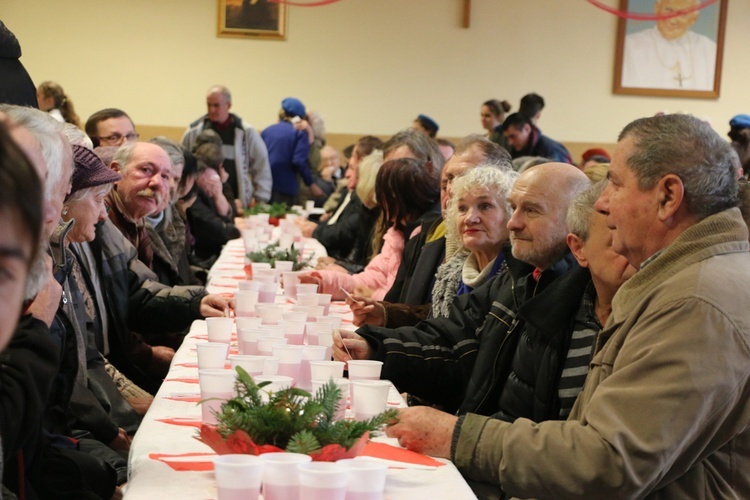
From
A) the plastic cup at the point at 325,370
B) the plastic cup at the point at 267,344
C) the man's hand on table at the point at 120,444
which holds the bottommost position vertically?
the man's hand on table at the point at 120,444

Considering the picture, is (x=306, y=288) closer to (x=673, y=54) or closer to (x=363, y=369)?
(x=363, y=369)

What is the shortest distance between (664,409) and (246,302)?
1.92 m

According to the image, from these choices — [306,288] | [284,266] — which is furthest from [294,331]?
[284,266]

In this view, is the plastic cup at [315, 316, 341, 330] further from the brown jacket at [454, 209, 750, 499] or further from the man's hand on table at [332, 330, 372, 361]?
the brown jacket at [454, 209, 750, 499]

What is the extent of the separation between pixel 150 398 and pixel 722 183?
92.5 inches

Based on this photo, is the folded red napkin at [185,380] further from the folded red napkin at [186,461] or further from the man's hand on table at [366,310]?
the man's hand on table at [366,310]

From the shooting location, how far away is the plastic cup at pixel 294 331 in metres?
3.01

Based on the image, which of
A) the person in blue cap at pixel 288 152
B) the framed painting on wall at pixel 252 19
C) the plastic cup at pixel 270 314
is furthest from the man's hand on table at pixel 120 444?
the framed painting on wall at pixel 252 19

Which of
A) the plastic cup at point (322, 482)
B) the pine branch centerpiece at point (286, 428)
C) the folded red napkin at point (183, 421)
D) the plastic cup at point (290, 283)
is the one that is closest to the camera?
the plastic cup at point (322, 482)

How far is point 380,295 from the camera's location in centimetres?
518

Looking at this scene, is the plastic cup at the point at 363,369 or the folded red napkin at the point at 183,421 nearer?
the folded red napkin at the point at 183,421

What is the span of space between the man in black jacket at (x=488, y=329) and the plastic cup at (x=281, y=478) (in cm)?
143

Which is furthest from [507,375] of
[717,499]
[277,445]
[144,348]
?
[144,348]

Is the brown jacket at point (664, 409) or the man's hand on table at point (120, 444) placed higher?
the brown jacket at point (664, 409)
